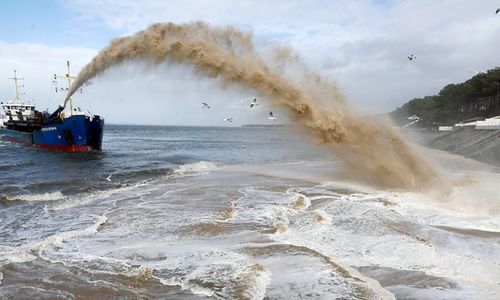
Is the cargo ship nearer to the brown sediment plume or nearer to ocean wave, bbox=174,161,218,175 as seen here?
ocean wave, bbox=174,161,218,175

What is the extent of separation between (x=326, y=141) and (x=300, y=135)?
170cm

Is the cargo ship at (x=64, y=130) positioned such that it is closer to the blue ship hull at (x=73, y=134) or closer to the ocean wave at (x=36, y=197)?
the blue ship hull at (x=73, y=134)

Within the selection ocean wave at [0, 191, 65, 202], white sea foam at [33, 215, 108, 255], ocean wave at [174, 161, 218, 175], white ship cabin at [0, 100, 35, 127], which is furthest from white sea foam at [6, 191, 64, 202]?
white ship cabin at [0, 100, 35, 127]

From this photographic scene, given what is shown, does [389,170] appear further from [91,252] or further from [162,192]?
[91,252]

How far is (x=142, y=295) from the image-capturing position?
6836 mm

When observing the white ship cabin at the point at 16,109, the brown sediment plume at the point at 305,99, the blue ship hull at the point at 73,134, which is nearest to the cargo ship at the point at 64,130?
the blue ship hull at the point at 73,134

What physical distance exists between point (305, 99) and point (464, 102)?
8451cm

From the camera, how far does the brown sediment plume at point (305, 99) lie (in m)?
18.5

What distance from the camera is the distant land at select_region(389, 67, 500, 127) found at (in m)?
79.3

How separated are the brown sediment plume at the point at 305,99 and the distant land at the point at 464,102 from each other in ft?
210

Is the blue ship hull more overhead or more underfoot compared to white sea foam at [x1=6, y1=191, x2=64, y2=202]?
more overhead

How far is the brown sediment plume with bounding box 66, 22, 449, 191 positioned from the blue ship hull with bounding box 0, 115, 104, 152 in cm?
2175

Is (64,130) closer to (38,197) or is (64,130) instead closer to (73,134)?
(73,134)

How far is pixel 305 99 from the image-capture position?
18.9 meters
